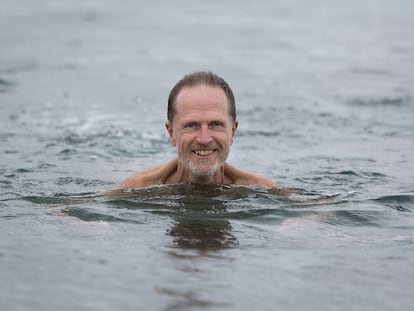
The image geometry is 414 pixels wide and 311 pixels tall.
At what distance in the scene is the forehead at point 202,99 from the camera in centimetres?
674

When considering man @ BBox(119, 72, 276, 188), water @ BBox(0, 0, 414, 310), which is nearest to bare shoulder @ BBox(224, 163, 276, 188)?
water @ BBox(0, 0, 414, 310)

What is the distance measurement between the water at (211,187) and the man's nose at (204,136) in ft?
2.00

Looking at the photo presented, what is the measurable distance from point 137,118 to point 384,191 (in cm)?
505

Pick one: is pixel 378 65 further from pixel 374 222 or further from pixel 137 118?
pixel 374 222

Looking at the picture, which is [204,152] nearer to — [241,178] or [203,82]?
[203,82]

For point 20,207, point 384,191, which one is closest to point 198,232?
point 20,207

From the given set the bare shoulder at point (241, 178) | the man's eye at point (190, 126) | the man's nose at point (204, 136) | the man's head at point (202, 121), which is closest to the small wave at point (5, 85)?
the bare shoulder at point (241, 178)

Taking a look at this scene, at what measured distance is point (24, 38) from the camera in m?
20.0

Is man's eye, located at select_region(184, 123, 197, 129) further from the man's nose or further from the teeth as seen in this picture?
the teeth

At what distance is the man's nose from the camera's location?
21.9 ft

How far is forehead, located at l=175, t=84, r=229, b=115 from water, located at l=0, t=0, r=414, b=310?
0.85 m

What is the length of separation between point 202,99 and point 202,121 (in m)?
0.18

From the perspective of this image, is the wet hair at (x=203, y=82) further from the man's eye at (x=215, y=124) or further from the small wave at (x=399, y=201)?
→ the small wave at (x=399, y=201)

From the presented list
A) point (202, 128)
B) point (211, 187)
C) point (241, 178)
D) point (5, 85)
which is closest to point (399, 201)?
point (241, 178)
